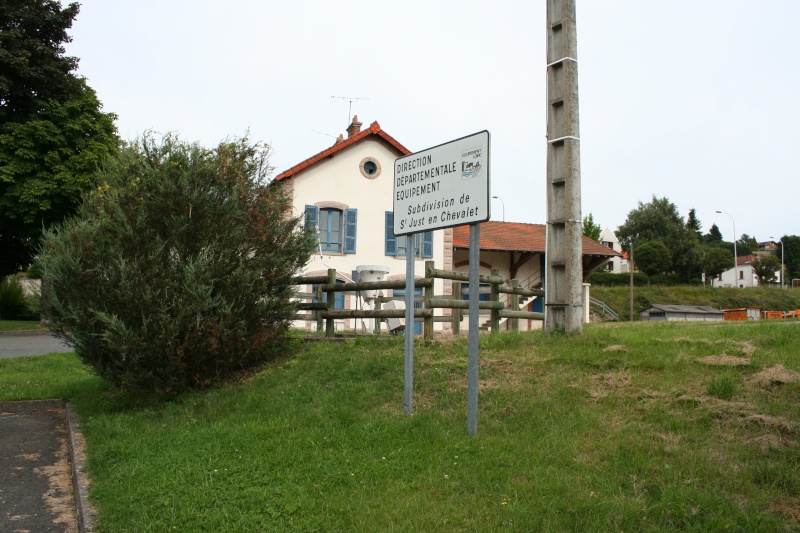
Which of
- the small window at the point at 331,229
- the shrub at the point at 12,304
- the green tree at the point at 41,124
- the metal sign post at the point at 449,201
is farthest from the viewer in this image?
the shrub at the point at 12,304

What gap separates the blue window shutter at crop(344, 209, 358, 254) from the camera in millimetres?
27391

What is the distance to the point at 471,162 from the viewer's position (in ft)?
20.6

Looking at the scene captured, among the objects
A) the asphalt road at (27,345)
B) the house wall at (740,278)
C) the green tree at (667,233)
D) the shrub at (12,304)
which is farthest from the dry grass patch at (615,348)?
the house wall at (740,278)

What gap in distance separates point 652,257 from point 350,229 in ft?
128

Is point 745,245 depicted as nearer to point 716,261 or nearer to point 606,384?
point 716,261

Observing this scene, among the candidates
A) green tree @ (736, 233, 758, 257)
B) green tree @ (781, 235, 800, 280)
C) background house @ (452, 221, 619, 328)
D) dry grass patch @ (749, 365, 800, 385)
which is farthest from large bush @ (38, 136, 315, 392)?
green tree @ (736, 233, 758, 257)

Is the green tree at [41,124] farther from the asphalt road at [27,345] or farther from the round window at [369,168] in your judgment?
the round window at [369,168]

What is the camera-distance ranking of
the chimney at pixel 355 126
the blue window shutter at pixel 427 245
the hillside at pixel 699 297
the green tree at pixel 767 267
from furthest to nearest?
the green tree at pixel 767 267 → the hillside at pixel 699 297 → the chimney at pixel 355 126 → the blue window shutter at pixel 427 245

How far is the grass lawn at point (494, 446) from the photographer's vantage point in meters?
4.45

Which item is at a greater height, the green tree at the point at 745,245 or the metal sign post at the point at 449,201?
the green tree at the point at 745,245

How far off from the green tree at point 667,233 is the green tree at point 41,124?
53024mm

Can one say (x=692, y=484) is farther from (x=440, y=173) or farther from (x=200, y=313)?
(x=200, y=313)

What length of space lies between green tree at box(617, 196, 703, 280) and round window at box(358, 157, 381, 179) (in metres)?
45.0

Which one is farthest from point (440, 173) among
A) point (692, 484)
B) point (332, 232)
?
point (332, 232)
